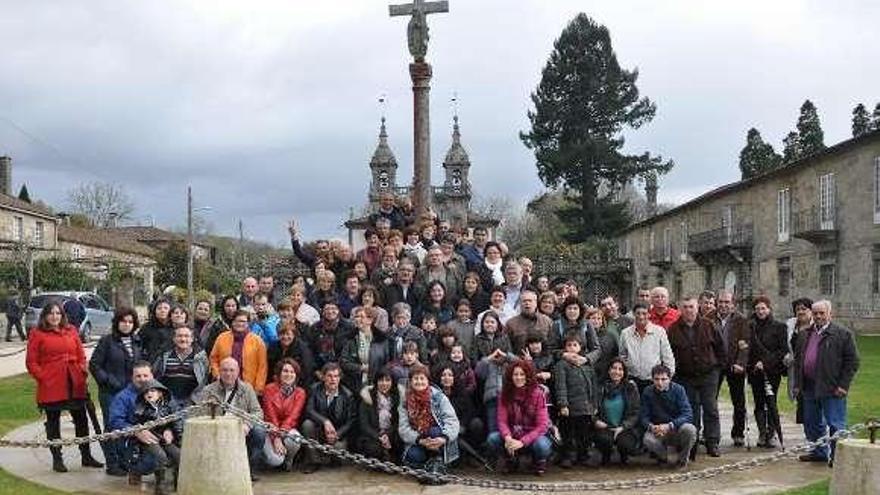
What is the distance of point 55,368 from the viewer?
30.3 feet

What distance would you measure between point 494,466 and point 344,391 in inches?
64.5

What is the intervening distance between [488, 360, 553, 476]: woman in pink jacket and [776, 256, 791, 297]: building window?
108 feet

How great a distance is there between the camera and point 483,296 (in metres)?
10.7

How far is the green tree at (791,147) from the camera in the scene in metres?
55.9

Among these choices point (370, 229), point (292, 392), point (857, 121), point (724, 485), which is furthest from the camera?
point (857, 121)

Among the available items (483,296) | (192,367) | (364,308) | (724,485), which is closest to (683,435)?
(724,485)

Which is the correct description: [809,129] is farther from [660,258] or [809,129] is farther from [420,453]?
[420,453]

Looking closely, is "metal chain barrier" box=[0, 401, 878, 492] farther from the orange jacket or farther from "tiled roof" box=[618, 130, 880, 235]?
"tiled roof" box=[618, 130, 880, 235]

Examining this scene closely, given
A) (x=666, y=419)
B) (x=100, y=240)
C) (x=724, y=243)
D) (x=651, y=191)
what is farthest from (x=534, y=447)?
(x=651, y=191)

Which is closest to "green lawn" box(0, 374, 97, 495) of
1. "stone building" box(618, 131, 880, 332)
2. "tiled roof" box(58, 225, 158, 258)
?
"stone building" box(618, 131, 880, 332)

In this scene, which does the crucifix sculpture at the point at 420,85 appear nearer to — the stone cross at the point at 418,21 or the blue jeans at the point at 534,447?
the stone cross at the point at 418,21

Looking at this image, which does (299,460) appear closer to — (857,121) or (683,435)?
(683,435)

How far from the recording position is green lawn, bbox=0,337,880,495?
8.42 metres

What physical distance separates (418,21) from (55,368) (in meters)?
8.71
